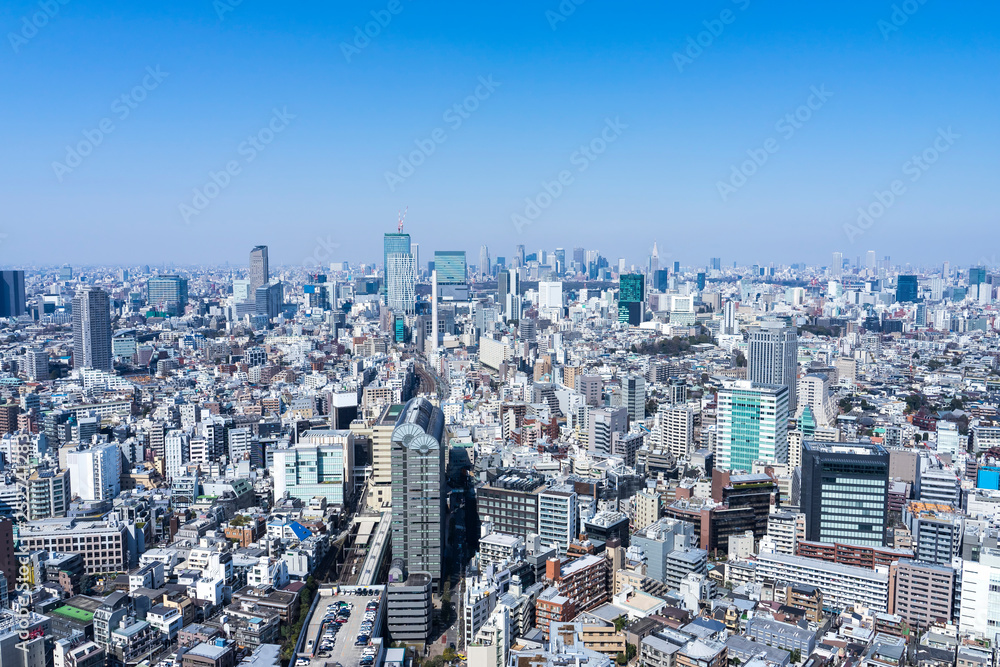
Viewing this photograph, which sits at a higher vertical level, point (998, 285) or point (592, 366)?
point (998, 285)

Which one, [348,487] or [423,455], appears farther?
[348,487]

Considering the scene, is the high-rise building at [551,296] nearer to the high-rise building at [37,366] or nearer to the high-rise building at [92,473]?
the high-rise building at [37,366]

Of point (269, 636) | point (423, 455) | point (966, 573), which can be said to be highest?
point (423, 455)

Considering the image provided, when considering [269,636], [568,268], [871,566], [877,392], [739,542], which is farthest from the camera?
[568,268]

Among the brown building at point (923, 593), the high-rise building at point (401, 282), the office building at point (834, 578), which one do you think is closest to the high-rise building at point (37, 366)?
the high-rise building at point (401, 282)

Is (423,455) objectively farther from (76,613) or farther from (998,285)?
(998,285)

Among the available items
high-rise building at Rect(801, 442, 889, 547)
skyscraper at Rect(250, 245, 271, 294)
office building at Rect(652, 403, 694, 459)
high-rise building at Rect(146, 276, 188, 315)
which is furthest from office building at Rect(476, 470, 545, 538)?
skyscraper at Rect(250, 245, 271, 294)

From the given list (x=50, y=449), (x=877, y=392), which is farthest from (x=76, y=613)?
(x=877, y=392)
